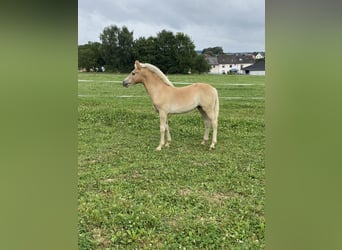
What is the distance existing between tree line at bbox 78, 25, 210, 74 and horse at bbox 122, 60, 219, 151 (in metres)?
0.04

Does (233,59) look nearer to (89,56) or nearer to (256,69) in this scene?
(256,69)

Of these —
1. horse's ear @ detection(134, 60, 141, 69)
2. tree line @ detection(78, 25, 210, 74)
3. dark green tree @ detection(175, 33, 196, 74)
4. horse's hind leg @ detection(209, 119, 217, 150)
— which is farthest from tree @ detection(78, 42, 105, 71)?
horse's hind leg @ detection(209, 119, 217, 150)

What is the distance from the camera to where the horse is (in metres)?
1.35

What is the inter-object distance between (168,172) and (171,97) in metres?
0.34

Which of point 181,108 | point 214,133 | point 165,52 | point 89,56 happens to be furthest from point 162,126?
point 89,56

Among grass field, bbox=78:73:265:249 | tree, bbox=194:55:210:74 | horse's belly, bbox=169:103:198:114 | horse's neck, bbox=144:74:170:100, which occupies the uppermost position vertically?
tree, bbox=194:55:210:74

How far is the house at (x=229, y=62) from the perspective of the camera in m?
1.25

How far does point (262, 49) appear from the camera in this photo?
1180 mm

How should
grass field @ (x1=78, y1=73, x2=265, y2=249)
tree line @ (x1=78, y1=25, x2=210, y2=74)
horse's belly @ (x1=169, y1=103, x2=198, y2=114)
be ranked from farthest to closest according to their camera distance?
horse's belly @ (x1=169, y1=103, x2=198, y2=114)
tree line @ (x1=78, y1=25, x2=210, y2=74)
grass field @ (x1=78, y1=73, x2=265, y2=249)

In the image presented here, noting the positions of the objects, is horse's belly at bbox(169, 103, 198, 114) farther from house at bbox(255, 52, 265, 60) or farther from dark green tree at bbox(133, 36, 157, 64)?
house at bbox(255, 52, 265, 60)

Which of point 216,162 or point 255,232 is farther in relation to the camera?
point 216,162
